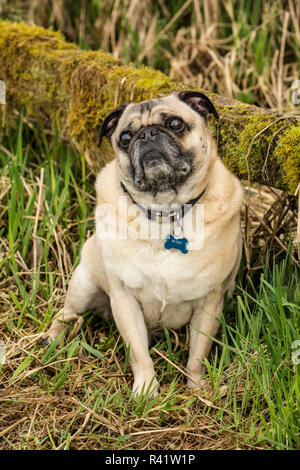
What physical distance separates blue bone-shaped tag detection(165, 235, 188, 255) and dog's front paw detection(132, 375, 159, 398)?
0.66 m

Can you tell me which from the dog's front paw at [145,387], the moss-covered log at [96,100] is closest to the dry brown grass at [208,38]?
the moss-covered log at [96,100]

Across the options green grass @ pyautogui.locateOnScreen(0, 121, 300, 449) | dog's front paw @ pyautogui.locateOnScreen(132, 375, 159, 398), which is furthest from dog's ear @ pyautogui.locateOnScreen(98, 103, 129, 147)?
dog's front paw @ pyautogui.locateOnScreen(132, 375, 159, 398)

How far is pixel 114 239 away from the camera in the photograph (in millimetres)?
3127

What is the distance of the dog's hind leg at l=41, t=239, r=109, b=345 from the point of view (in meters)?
3.54

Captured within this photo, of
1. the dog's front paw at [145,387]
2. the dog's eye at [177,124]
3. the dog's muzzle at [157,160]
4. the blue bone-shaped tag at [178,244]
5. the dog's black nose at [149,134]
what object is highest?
the dog's eye at [177,124]

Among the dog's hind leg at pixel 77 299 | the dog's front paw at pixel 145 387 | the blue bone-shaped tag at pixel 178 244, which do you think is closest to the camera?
the dog's front paw at pixel 145 387

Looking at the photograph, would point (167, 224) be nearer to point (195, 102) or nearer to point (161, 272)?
point (161, 272)

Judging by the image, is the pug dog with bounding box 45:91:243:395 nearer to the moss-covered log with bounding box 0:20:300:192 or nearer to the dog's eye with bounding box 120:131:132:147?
the dog's eye with bounding box 120:131:132:147

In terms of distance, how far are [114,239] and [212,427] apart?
1.06 m

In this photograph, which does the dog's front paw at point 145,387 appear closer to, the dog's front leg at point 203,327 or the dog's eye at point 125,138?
the dog's front leg at point 203,327

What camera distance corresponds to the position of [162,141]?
2.93m

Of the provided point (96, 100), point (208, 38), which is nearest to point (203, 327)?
point (96, 100)

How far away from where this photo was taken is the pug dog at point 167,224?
3018 millimetres

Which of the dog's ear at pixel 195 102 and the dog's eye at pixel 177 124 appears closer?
the dog's eye at pixel 177 124
